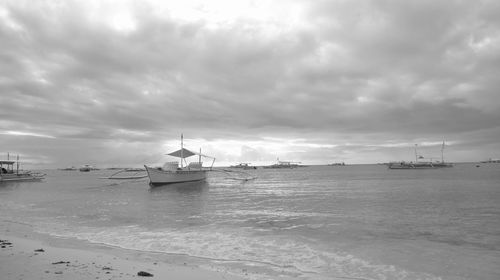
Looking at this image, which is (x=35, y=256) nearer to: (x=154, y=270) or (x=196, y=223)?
(x=154, y=270)

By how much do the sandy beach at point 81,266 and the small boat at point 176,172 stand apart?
5304cm

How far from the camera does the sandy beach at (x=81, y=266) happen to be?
9633mm

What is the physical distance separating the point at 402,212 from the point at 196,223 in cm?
1601

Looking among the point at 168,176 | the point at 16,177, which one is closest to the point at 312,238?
the point at 168,176

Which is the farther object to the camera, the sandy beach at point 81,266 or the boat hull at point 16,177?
the boat hull at point 16,177

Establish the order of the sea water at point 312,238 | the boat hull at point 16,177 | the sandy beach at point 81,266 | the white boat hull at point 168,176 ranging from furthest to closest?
1. the boat hull at point 16,177
2. the white boat hull at point 168,176
3. the sea water at point 312,238
4. the sandy beach at point 81,266

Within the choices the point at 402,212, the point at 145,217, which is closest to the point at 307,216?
the point at 402,212

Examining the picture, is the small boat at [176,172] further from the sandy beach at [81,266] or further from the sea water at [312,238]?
the sandy beach at [81,266]

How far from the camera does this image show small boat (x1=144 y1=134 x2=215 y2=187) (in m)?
66.4

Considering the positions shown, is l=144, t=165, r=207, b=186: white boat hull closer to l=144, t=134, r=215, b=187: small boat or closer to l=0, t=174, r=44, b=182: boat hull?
l=144, t=134, r=215, b=187: small boat

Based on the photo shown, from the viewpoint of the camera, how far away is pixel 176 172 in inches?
2717

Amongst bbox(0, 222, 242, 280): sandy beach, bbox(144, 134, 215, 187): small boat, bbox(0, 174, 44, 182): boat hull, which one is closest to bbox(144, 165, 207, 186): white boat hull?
bbox(144, 134, 215, 187): small boat

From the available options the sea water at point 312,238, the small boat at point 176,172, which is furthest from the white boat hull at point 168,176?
the sea water at point 312,238

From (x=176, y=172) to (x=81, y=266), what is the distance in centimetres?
5907
